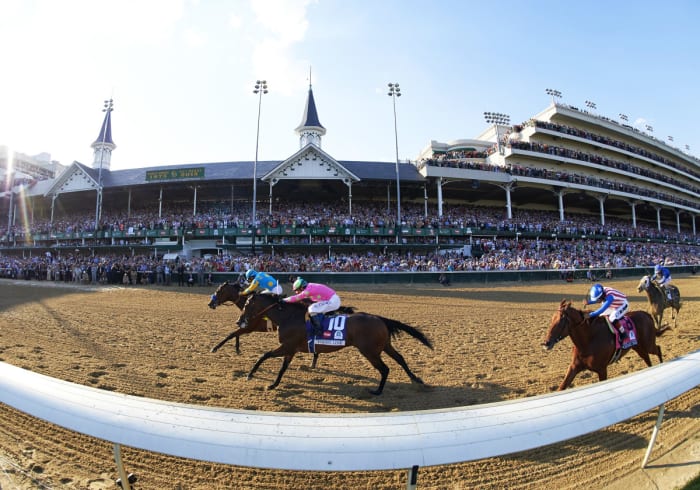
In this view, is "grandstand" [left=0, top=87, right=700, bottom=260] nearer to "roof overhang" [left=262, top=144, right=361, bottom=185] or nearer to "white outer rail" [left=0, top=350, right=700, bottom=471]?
"roof overhang" [left=262, top=144, right=361, bottom=185]

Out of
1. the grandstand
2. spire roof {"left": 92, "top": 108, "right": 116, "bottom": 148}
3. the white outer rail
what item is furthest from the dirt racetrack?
spire roof {"left": 92, "top": 108, "right": 116, "bottom": 148}

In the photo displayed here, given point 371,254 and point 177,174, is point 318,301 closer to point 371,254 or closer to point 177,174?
point 371,254

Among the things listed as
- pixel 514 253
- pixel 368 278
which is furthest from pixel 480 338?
pixel 514 253

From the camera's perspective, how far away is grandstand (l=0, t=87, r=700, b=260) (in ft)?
93.7

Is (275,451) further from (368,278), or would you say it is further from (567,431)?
(368,278)

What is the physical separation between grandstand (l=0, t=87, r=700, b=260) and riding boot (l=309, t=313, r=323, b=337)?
71.7 ft

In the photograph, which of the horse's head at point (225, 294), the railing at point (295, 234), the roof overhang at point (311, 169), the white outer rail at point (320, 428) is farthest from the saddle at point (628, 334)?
the roof overhang at point (311, 169)

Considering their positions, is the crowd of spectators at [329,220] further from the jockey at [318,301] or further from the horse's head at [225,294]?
the jockey at [318,301]

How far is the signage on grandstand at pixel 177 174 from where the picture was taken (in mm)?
31375

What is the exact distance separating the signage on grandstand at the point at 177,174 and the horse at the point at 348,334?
28.6 metres

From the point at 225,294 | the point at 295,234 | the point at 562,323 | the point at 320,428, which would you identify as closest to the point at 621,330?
the point at 562,323

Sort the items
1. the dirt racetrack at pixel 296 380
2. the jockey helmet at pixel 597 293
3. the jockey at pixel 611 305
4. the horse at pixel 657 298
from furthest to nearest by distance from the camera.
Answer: the horse at pixel 657 298 → the jockey helmet at pixel 597 293 → the jockey at pixel 611 305 → the dirt racetrack at pixel 296 380

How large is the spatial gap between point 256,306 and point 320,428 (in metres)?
4.51

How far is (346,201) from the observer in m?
34.0
